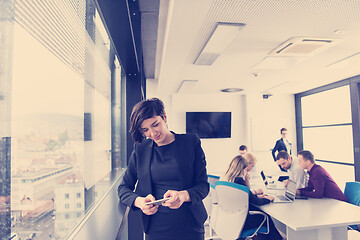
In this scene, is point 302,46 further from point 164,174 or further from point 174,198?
point 174,198

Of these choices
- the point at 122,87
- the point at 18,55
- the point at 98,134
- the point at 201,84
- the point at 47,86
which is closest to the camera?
the point at 18,55

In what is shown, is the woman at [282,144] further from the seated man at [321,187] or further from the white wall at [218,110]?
the seated man at [321,187]

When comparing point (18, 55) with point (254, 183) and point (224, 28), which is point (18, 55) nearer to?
point (224, 28)

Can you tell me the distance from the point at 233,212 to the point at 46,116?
2559 millimetres

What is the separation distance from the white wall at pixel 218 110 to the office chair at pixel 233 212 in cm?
446

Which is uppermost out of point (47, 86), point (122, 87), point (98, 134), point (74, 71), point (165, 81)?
point (165, 81)

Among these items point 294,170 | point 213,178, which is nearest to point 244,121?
point 294,170

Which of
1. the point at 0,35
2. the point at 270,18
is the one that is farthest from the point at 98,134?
the point at 270,18

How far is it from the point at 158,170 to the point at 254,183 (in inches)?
123

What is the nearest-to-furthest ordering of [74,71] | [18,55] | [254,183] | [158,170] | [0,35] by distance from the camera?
[0,35]
[18,55]
[74,71]
[158,170]
[254,183]

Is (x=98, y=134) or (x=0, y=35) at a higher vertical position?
(x=0, y=35)

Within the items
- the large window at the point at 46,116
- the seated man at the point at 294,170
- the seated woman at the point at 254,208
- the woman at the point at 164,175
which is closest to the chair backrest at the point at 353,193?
the seated man at the point at 294,170

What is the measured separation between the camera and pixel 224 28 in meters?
2.86

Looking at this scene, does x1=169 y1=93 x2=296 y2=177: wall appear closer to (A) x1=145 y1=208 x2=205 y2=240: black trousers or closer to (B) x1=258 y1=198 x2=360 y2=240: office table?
(B) x1=258 y1=198 x2=360 y2=240: office table
